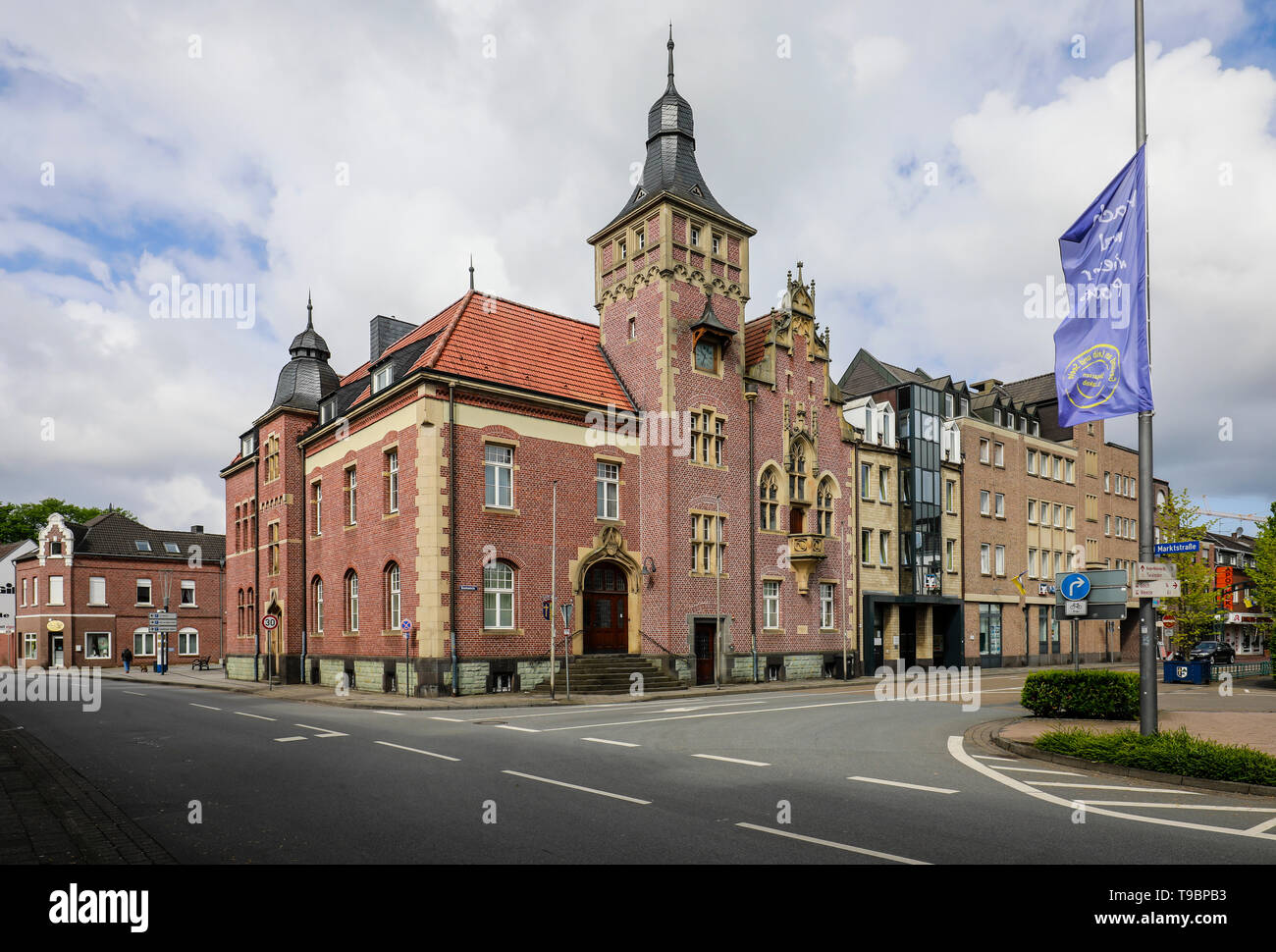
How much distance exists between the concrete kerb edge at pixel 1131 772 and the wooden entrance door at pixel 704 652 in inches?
666

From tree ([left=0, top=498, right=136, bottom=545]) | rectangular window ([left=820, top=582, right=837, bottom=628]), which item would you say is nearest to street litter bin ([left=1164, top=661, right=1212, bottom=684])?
rectangular window ([left=820, top=582, right=837, bottom=628])

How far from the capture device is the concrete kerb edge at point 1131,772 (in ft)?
33.3

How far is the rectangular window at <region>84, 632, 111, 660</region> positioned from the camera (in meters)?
56.5

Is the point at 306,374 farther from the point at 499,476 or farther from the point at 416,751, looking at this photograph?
the point at 416,751

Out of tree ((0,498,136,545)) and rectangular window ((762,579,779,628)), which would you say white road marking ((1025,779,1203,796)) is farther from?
tree ((0,498,136,545))

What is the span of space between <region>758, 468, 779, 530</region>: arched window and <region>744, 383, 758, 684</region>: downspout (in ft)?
1.94

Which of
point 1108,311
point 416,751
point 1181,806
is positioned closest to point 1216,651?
point 1108,311

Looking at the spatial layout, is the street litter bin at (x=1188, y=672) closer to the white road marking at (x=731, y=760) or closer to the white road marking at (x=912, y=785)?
the white road marking at (x=731, y=760)

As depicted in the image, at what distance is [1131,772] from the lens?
11.2 meters

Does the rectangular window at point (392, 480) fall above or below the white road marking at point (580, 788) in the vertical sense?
above

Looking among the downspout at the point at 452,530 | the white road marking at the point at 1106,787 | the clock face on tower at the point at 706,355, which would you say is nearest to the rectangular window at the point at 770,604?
the clock face on tower at the point at 706,355
